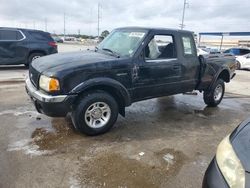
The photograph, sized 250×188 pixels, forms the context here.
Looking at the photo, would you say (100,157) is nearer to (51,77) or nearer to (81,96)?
(81,96)

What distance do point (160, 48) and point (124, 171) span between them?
281cm

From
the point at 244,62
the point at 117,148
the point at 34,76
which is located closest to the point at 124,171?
the point at 117,148

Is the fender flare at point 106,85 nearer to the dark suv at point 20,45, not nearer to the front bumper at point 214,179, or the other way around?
the front bumper at point 214,179

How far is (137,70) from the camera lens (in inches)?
195

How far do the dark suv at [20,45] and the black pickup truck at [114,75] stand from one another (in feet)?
24.6

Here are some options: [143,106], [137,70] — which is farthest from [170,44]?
[143,106]

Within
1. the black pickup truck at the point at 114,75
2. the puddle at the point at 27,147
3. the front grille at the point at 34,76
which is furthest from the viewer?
the front grille at the point at 34,76

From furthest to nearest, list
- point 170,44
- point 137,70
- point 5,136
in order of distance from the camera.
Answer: point 170,44 < point 137,70 < point 5,136

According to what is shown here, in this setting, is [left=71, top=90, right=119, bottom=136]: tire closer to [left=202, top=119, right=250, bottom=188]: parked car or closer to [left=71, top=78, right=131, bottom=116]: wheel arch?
[left=71, top=78, right=131, bottom=116]: wheel arch

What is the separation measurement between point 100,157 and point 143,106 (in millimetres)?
2988

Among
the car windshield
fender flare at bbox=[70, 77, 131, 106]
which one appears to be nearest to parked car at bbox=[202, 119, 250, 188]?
fender flare at bbox=[70, 77, 131, 106]

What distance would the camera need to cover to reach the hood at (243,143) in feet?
6.60

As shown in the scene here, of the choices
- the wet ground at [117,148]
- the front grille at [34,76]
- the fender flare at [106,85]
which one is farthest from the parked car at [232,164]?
the front grille at [34,76]

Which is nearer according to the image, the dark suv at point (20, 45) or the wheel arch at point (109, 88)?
the wheel arch at point (109, 88)
